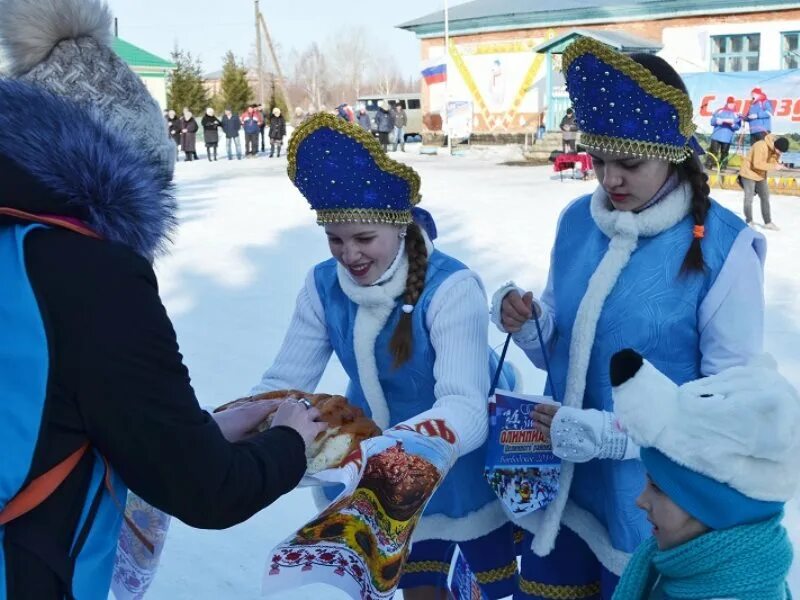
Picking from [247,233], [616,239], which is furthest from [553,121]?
[616,239]

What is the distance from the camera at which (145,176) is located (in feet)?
4.89

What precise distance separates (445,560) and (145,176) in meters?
1.42

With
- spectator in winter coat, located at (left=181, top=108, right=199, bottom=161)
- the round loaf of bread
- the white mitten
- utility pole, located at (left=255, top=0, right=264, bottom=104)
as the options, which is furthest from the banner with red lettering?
utility pole, located at (left=255, top=0, right=264, bottom=104)

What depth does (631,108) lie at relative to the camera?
211 centimetres

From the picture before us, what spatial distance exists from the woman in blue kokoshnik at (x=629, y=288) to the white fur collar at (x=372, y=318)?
0.29m

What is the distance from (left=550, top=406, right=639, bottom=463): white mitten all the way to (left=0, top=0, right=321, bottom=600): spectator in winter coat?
0.84 meters

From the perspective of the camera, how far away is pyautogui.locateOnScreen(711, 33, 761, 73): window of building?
22438 mm

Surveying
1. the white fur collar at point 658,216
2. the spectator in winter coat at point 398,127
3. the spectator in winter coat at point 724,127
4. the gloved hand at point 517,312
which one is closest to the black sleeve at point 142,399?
the gloved hand at point 517,312

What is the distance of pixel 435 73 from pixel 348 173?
86.2 ft

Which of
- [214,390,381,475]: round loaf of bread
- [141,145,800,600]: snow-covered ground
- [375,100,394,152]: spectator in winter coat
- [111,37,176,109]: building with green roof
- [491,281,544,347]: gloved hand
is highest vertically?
[111,37,176,109]: building with green roof

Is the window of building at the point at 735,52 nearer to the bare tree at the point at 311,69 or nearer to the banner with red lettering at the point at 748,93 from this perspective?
the banner with red lettering at the point at 748,93

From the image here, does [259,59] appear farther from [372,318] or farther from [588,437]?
[588,437]

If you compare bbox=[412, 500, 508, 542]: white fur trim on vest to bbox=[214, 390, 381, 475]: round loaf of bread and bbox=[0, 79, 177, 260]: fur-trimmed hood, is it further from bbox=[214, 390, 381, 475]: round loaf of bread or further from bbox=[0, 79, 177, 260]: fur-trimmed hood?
bbox=[0, 79, 177, 260]: fur-trimmed hood

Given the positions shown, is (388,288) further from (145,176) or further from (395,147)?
(395,147)
